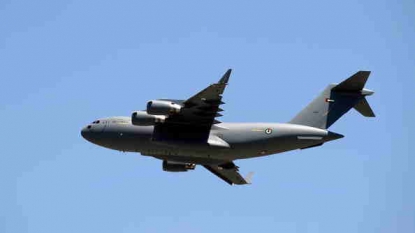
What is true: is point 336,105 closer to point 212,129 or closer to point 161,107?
point 212,129

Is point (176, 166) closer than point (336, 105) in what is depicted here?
No

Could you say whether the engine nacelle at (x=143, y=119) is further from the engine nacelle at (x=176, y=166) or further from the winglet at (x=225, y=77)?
the engine nacelle at (x=176, y=166)

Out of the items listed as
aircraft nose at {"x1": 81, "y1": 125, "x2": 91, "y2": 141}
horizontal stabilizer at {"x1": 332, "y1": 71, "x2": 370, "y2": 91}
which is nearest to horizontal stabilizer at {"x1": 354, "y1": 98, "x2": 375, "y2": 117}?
horizontal stabilizer at {"x1": 332, "y1": 71, "x2": 370, "y2": 91}

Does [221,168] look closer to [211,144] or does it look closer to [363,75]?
[211,144]

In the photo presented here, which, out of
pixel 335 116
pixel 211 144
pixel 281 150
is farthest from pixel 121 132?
pixel 335 116

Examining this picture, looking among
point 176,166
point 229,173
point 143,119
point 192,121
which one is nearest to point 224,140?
A: point 192,121

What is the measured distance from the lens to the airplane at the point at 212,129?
30172 mm

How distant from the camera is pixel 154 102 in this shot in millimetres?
29594

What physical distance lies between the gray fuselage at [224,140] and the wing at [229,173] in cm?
253

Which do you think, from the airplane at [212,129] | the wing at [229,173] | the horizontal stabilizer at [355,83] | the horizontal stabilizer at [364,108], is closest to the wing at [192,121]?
the airplane at [212,129]

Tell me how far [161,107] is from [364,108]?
7791mm

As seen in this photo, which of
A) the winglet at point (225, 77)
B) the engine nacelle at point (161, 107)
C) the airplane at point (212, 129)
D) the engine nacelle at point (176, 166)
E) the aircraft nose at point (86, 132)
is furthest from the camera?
the engine nacelle at point (176, 166)

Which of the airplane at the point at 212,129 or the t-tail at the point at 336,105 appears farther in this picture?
the t-tail at the point at 336,105

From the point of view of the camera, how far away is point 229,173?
34.8 meters
